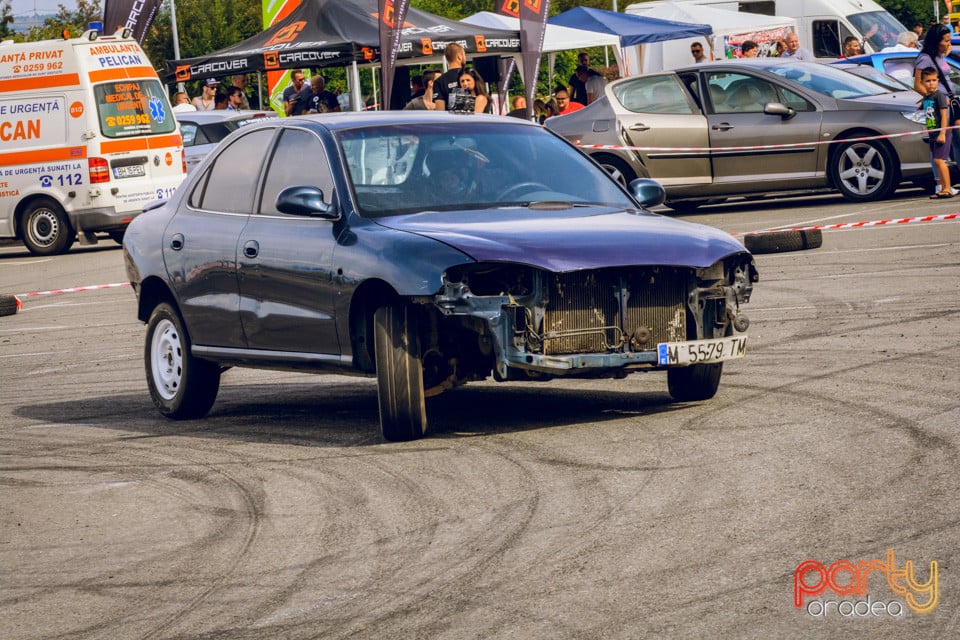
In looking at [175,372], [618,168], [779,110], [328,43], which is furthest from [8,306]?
[328,43]

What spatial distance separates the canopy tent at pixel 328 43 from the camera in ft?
92.9

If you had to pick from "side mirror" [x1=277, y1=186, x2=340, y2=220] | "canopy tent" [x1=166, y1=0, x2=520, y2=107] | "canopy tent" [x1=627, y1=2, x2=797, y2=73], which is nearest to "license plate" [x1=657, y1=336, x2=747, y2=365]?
"side mirror" [x1=277, y1=186, x2=340, y2=220]

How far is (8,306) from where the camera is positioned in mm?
16172

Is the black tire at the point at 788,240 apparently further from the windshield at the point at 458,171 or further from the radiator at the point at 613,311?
the radiator at the point at 613,311

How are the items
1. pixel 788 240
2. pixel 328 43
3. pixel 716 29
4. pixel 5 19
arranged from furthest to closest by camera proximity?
1. pixel 5 19
2. pixel 716 29
3. pixel 328 43
4. pixel 788 240

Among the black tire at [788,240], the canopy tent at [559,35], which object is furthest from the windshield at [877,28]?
the black tire at [788,240]

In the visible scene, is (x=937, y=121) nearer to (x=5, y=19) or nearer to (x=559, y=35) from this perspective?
(x=559, y=35)

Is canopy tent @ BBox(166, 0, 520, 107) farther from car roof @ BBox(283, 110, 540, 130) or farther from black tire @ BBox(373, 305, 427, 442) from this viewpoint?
black tire @ BBox(373, 305, 427, 442)

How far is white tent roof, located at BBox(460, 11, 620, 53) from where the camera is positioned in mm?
34156

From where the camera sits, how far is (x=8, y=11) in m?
62.8

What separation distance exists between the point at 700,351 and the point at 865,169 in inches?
478

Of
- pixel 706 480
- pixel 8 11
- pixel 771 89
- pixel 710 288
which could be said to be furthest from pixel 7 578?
pixel 8 11

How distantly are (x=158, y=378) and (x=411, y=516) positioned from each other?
3.70m

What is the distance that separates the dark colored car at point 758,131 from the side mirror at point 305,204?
1190cm
